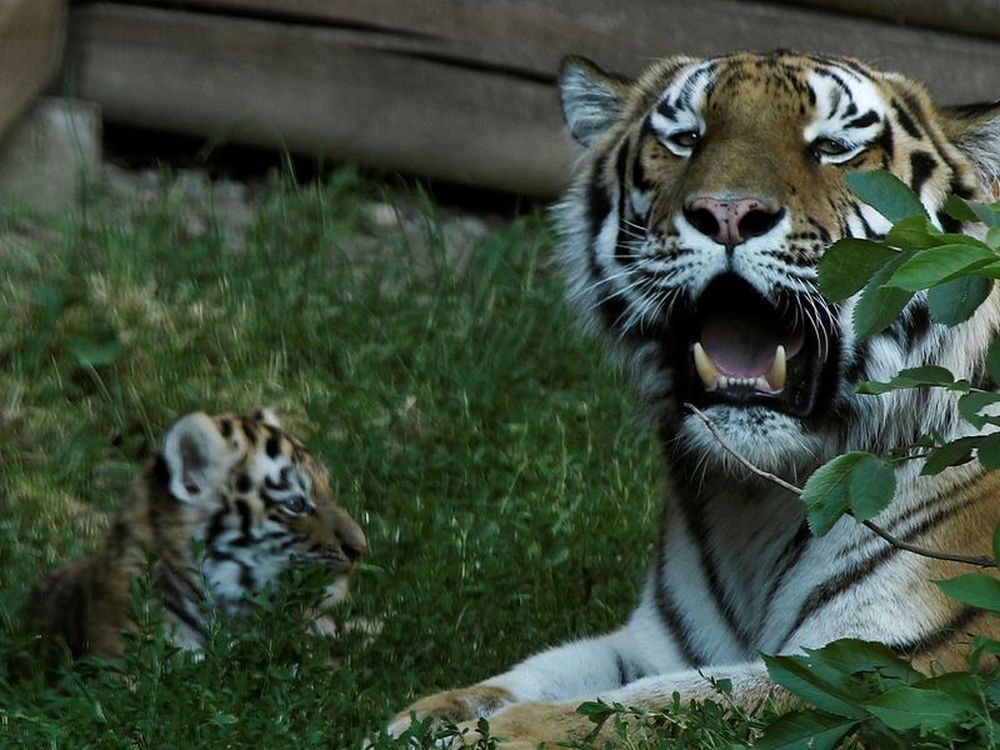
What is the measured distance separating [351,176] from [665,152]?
2.17 m

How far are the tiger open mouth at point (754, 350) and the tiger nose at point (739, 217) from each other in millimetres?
67

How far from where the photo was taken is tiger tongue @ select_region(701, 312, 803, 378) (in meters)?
3.22

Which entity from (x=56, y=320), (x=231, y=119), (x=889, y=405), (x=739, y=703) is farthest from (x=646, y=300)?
(x=231, y=119)

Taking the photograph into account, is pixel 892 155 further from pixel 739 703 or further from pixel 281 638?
pixel 281 638

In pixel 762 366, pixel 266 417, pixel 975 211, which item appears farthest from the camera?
pixel 266 417

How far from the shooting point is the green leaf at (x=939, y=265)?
6.86ft

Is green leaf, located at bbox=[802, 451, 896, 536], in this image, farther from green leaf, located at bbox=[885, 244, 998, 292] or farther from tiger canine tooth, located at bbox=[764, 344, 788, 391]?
tiger canine tooth, located at bbox=[764, 344, 788, 391]

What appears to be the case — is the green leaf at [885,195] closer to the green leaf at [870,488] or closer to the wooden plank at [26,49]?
the green leaf at [870,488]

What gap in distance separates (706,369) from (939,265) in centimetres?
110

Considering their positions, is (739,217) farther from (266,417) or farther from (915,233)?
(266,417)

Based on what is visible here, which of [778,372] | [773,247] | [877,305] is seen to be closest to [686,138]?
[773,247]

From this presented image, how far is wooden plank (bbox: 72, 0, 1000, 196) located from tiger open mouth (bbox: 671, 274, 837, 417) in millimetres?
2347


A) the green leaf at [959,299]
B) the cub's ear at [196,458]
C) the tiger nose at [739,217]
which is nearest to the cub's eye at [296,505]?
the cub's ear at [196,458]

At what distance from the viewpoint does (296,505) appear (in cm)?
389
